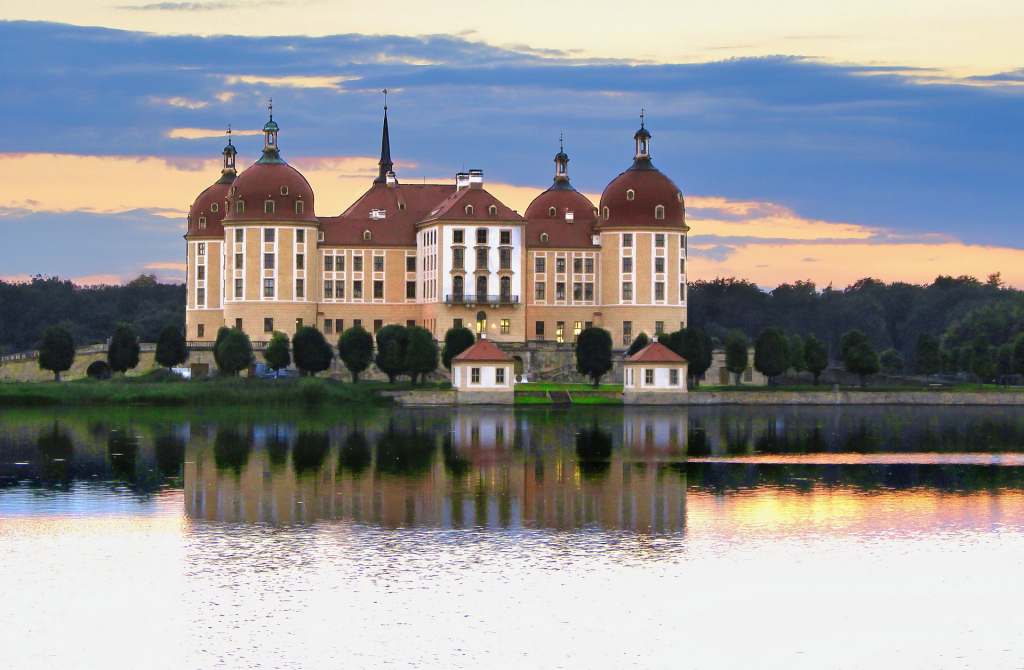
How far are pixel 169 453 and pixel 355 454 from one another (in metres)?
5.55

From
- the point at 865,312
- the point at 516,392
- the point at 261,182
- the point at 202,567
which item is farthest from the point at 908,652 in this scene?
the point at 865,312

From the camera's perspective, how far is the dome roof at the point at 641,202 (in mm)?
99438

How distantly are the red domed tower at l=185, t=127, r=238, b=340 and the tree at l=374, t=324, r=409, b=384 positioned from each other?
18311mm

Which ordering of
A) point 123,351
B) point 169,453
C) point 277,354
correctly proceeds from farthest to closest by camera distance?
point 123,351
point 277,354
point 169,453

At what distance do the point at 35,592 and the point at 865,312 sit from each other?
12638 centimetres

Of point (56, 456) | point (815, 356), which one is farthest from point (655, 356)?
point (56, 456)

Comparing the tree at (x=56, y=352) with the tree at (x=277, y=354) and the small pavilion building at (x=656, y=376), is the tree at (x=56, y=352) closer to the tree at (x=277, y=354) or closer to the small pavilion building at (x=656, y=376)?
the tree at (x=277, y=354)

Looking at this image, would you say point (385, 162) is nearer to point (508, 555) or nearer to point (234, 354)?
point (234, 354)

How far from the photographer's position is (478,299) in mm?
95812

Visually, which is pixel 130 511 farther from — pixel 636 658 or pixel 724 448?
pixel 724 448

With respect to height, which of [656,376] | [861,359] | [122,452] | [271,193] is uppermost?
[271,193]

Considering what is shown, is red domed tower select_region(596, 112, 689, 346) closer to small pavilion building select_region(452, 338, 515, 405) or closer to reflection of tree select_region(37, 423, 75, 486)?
small pavilion building select_region(452, 338, 515, 405)

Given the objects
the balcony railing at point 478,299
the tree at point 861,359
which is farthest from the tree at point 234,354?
the tree at point 861,359

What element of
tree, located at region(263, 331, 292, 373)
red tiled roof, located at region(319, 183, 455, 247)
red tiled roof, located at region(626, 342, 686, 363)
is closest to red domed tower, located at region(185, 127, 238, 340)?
red tiled roof, located at region(319, 183, 455, 247)
